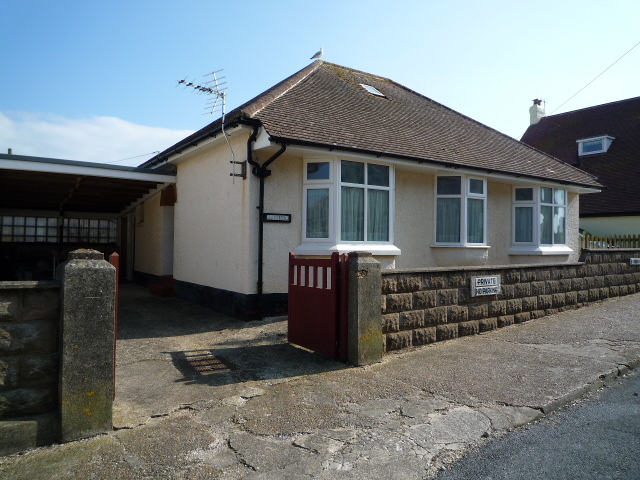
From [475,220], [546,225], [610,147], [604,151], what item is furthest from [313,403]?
[610,147]

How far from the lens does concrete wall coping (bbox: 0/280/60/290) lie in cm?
362

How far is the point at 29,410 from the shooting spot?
12.3ft

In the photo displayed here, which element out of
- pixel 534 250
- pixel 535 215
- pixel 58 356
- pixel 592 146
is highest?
pixel 592 146

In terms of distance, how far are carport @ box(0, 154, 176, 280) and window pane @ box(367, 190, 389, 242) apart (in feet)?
18.6

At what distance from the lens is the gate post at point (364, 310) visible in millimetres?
5926

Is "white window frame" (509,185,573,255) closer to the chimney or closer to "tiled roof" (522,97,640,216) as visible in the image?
"tiled roof" (522,97,640,216)

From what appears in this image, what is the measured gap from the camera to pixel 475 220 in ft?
39.4

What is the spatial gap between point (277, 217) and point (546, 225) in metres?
8.65

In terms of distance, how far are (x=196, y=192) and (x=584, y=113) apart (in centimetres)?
2490

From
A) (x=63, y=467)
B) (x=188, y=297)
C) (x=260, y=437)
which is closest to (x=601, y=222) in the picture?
(x=188, y=297)

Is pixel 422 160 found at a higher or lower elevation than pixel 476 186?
higher

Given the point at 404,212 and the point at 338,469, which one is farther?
the point at 404,212

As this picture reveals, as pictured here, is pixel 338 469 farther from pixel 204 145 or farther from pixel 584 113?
pixel 584 113

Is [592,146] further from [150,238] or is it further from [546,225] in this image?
[150,238]
